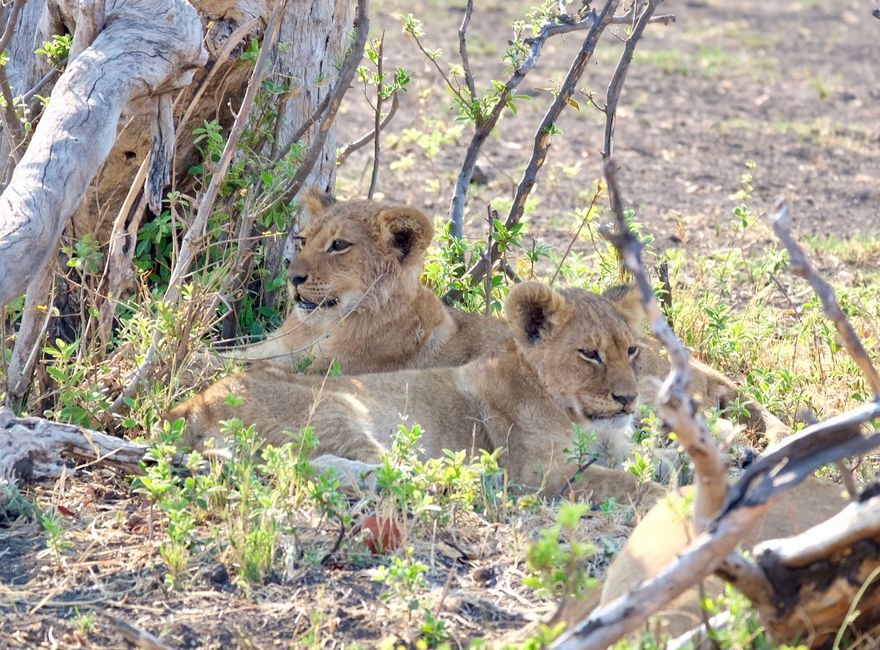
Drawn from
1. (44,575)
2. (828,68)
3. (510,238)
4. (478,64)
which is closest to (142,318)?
(44,575)

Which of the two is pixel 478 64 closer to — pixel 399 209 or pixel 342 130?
pixel 342 130

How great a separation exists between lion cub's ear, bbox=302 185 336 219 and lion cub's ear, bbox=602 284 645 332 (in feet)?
5.10

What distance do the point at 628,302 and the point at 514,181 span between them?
422cm

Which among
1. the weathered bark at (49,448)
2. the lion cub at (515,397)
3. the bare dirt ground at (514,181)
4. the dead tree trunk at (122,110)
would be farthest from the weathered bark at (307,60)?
the weathered bark at (49,448)

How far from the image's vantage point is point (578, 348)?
504cm

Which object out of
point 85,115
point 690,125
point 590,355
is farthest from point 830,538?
point 690,125

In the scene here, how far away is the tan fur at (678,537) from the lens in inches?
126

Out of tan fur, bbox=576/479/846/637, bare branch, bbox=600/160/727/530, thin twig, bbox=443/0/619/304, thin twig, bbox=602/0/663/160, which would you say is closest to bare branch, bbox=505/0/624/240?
thin twig, bbox=443/0/619/304

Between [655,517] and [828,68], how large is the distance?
1285cm

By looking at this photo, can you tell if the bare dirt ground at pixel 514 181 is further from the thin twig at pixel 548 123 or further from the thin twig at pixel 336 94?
the thin twig at pixel 336 94

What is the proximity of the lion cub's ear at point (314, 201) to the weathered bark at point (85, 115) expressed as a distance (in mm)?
1391

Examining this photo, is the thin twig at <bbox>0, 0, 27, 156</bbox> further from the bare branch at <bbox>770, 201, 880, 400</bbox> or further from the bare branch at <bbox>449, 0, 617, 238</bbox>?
the bare branch at <bbox>770, 201, 880, 400</bbox>

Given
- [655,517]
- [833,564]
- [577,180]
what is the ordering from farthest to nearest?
[577,180] → [655,517] → [833,564]

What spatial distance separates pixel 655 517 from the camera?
11.2 feet
